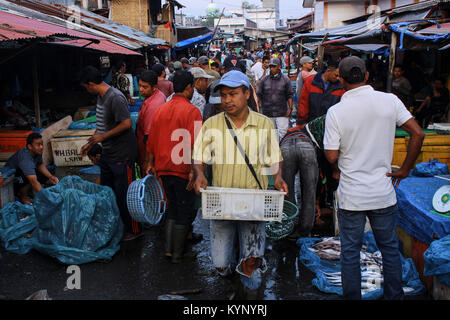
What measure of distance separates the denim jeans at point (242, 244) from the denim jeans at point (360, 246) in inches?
24.6

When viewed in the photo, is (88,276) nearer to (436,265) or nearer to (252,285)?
(252,285)

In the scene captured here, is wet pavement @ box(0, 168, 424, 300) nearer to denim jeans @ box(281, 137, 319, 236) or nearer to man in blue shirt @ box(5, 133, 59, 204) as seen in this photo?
denim jeans @ box(281, 137, 319, 236)

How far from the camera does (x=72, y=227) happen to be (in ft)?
14.5

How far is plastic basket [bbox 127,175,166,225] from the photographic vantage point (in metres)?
4.47

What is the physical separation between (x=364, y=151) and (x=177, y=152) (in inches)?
76.1

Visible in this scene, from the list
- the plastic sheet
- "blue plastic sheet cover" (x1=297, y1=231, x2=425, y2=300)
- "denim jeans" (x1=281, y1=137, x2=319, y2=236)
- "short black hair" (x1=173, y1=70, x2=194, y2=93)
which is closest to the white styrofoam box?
"short black hair" (x1=173, y1=70, x2=194, y2=93)

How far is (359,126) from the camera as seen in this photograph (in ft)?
9.84

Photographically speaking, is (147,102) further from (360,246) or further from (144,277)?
(360,246)

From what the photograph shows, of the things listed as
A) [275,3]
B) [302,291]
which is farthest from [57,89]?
[275,3]

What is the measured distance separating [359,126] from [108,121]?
9.30 ft

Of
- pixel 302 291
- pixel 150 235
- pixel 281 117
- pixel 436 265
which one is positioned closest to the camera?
pixel 436 265

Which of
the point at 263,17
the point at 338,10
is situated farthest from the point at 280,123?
the point at 263,17

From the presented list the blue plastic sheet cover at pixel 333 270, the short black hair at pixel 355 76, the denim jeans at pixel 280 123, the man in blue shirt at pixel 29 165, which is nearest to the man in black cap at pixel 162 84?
the denim jeans at pixel 280 123

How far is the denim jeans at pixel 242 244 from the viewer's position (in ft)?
10.7
